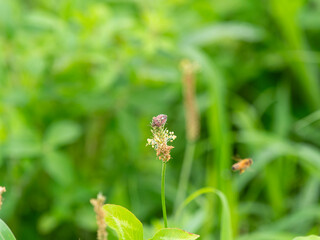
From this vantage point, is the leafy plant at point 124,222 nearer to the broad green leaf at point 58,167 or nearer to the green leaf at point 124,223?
the green leaf at point 124,223

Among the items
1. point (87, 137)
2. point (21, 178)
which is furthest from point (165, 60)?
point (21, 178)

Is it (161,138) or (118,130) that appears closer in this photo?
(161,138)

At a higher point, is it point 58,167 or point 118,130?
point 118,130

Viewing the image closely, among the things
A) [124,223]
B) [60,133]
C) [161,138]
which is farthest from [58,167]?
[161,138]

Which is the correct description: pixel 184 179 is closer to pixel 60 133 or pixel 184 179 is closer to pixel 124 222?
pixel 60 133

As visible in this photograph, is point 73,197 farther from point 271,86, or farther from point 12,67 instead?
point 271,86
